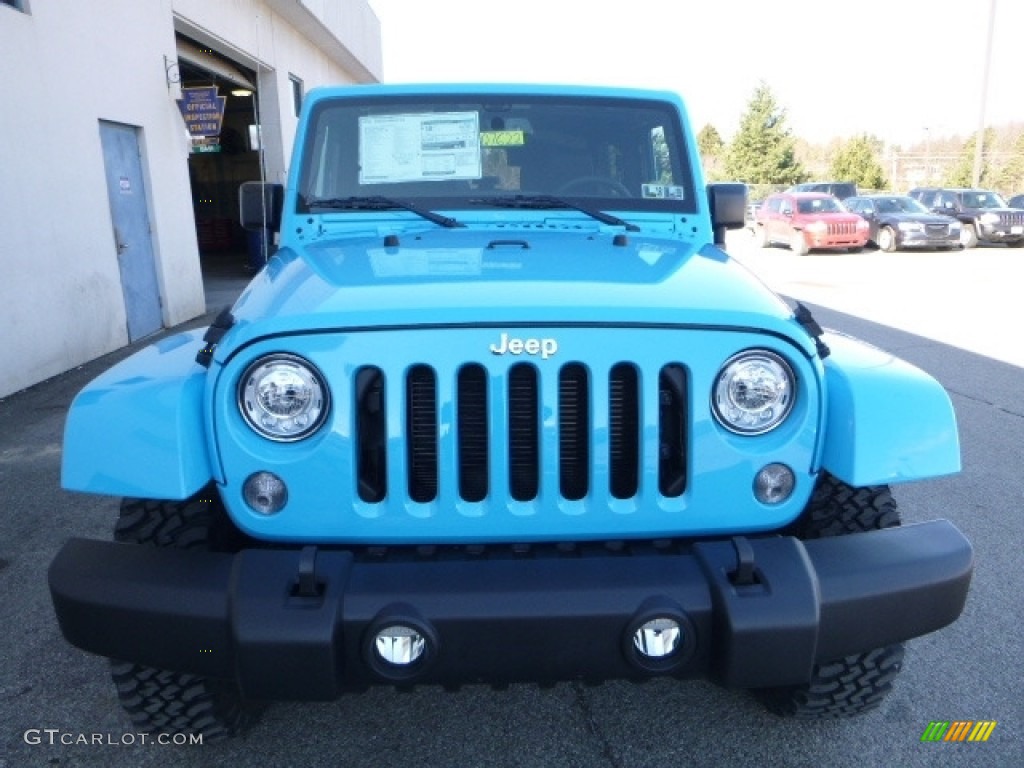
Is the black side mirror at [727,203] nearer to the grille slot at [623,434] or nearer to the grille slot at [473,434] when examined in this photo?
the grille slot at [623,434]

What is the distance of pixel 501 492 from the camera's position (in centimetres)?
183

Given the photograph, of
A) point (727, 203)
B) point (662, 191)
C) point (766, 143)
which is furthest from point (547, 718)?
point (766, 143)

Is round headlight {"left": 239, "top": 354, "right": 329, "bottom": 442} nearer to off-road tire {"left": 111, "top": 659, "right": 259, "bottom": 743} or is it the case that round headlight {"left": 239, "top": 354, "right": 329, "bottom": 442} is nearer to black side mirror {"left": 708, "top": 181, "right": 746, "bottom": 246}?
off-road tire {"left": 111, "top": 659, "right": 259, "bottom": 743}

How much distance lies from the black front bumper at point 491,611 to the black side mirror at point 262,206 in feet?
6.07

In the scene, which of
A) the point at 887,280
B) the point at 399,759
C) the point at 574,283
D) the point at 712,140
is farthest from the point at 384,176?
the point at 712,140

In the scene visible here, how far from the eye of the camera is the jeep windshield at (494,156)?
9.89ft

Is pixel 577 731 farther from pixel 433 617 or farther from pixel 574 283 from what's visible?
pixel 574 283

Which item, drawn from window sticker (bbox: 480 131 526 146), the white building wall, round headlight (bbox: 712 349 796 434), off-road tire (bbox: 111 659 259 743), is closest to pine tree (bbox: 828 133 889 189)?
the white building wall

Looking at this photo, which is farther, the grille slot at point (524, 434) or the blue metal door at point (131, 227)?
the blue metal door at point (131, 227)

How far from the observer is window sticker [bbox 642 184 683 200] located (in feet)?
10.3

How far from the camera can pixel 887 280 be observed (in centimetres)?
1423

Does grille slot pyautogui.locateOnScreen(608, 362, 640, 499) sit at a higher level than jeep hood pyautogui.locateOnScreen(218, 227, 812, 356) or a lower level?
lower

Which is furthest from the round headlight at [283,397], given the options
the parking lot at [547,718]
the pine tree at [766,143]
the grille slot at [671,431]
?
the pine tree at [766,143]

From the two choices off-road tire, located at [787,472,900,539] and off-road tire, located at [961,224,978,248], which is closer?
off-road tire, located at [787,472,900,539]
